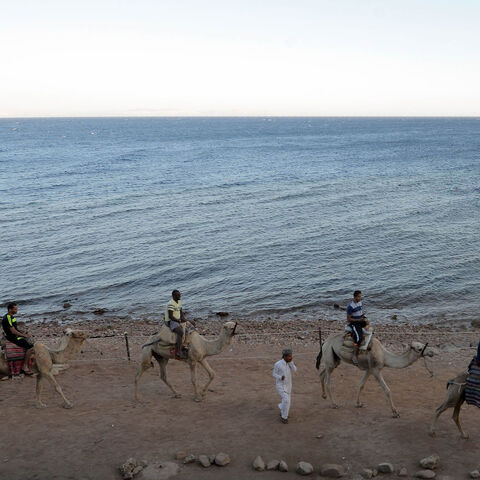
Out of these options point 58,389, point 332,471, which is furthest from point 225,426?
point 58,389

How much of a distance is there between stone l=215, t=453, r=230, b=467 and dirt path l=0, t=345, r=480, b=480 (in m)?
0.10

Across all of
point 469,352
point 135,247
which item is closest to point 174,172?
point 135,247

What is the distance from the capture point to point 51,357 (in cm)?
1434

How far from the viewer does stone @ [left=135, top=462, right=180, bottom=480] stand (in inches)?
429

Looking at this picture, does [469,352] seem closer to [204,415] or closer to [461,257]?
[204,415]

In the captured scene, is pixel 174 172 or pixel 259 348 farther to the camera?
pixel 174 172

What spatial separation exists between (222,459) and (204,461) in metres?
0.37

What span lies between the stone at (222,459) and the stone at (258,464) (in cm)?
56

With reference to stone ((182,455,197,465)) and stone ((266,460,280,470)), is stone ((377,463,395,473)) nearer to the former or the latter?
stone ((266,460,280,470))

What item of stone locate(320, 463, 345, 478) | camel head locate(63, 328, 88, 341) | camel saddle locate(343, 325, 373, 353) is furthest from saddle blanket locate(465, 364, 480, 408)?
camel head locate(63, 328, 88, 341)

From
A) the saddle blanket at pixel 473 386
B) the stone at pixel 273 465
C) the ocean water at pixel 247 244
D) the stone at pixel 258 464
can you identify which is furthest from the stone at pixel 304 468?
the ocean water at pixel 247 244

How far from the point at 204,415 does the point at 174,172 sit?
70118 mm

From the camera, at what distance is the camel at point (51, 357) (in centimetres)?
1399

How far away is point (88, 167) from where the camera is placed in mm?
90500
